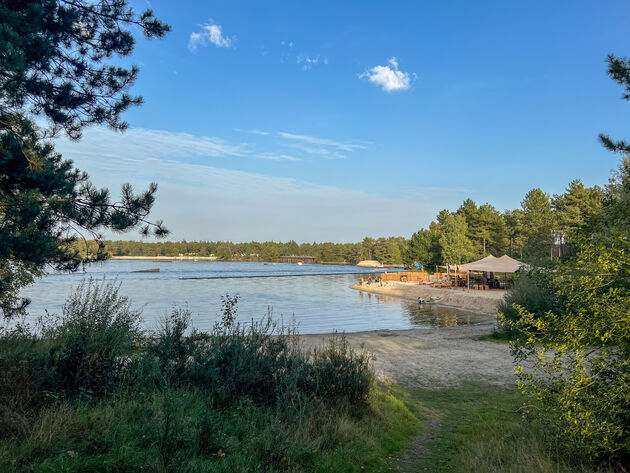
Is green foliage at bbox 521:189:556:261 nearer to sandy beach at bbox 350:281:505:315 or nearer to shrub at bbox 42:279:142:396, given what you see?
sandy beach at bbox 350:281:505:315

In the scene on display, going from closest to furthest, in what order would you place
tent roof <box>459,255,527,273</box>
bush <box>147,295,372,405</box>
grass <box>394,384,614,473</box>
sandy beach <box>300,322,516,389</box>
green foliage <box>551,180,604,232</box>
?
grass <box>394,384,614,473</box> < bush <box>147,295,372,405</box> < sandy beach <box>300,322,516,389</box> < tent roof <box>459,255,527,273</box> < green foliage <box>551,180,604,232</box>

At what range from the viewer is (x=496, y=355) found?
37.4ft

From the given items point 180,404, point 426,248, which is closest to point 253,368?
point 180,404

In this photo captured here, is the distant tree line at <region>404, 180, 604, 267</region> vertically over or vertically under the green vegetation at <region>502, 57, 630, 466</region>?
over

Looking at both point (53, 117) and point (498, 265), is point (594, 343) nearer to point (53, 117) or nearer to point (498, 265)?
point (53, 117)

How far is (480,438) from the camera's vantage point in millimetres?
5195

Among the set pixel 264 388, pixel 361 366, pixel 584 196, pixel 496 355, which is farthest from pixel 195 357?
pixel 584 196

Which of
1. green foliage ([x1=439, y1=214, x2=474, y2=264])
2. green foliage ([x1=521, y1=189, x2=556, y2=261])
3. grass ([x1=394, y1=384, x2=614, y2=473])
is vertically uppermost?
green foliage ([x1=521, y1=189, x2=556, y2=261])

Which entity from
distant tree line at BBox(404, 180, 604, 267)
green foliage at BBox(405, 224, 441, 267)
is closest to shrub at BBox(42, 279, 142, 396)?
distant tree line at BBox(404, 180, 604, 267)

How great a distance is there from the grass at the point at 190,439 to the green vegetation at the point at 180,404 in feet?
0.04

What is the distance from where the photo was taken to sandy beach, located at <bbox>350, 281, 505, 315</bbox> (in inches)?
1090

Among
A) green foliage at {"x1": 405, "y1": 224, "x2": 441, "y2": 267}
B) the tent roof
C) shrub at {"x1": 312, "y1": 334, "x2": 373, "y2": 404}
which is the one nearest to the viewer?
shrub at {"x1": 312, "y1": 334, "x2": 373, "y2": 404}

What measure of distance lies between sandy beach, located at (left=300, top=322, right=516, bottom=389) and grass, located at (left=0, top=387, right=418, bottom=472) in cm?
173

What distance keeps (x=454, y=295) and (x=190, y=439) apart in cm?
3151
